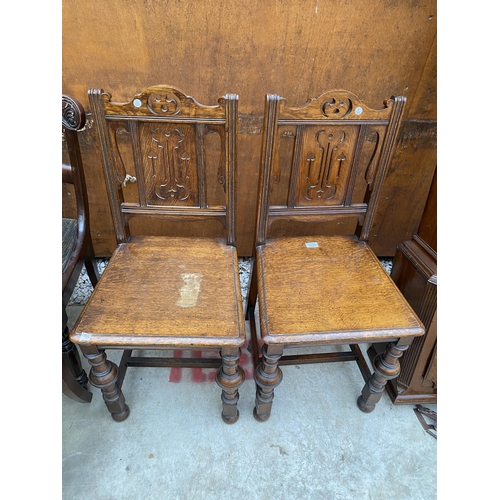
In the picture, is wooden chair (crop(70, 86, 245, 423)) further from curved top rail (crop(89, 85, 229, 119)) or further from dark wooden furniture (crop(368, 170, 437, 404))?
dark wooden furniture (crop(368, 170, 437, 404))

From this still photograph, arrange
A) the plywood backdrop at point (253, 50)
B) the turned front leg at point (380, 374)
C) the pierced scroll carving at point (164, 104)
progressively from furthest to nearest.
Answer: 1. the plywood backdrop at point (253, 50)
2. the turned front leg at point (380, 374)
3. the pierced scroll carving at point (164, 104)

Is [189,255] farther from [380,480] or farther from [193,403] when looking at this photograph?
[380,480]

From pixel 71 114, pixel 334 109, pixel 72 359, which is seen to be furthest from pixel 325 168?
pixel 72 359

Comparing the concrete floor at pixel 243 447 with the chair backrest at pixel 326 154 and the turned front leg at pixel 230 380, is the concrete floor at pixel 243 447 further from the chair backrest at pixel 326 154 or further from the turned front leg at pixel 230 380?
the chair backrest at pixel 326 154

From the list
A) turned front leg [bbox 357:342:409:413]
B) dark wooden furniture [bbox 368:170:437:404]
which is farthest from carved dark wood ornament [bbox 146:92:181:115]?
turned front leg [bbox 357:342:409:413]

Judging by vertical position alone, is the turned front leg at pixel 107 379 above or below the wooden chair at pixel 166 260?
below

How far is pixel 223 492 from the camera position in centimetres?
133

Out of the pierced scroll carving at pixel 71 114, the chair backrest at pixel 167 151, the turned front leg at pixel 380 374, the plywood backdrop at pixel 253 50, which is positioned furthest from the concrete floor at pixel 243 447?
the plywood backdrop at pixel 253 50

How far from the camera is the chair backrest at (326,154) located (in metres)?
1.28

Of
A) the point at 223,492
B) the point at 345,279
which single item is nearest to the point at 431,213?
the point at 345,279

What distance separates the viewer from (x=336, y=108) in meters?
1.28

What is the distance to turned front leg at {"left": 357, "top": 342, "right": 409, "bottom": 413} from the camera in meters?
1.34

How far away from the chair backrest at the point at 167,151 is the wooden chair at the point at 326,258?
16 centimetres

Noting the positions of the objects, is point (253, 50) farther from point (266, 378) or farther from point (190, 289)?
point (266, 378)
